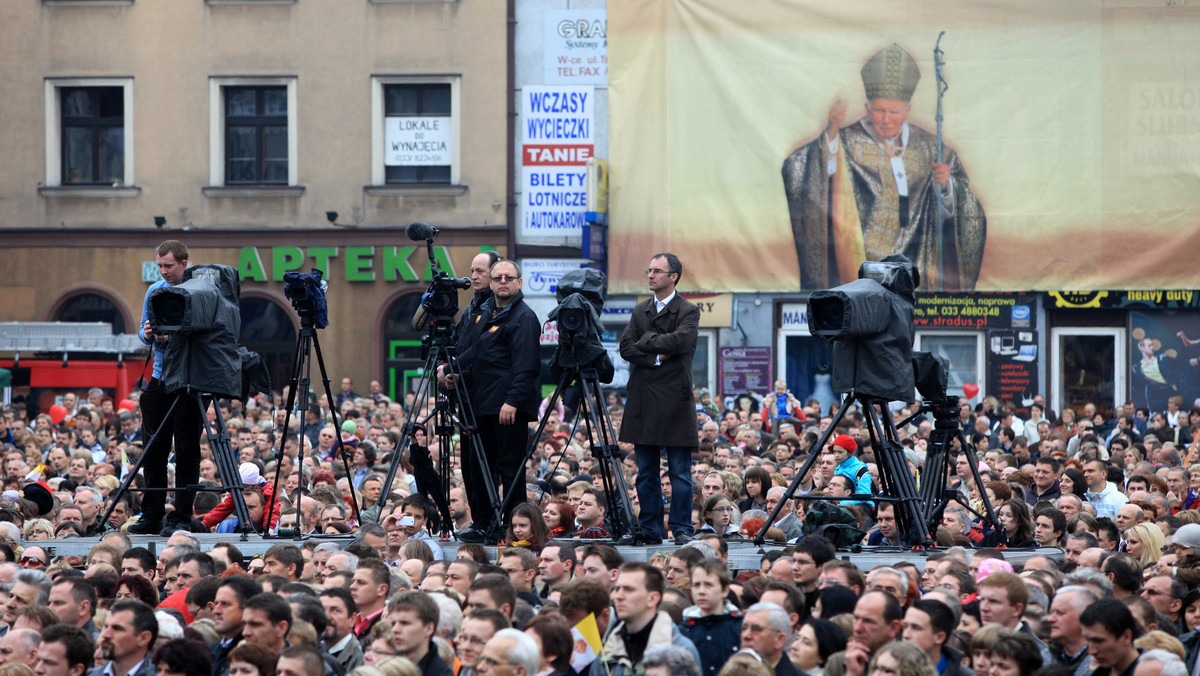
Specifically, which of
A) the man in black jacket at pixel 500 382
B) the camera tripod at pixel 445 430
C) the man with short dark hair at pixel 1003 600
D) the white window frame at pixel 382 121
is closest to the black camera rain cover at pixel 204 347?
the camera tripod at pixel 445 430

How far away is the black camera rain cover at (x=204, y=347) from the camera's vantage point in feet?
31.9

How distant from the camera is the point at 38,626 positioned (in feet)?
22.4

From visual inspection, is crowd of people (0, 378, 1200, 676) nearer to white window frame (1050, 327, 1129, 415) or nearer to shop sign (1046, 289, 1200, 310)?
white window frame (1050, 327, 1129, 415)

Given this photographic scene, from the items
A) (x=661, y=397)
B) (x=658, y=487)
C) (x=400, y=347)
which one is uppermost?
(x=661, y=397)

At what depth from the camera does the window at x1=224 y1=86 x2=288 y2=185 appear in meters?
25.9

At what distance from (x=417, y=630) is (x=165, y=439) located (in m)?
4.45

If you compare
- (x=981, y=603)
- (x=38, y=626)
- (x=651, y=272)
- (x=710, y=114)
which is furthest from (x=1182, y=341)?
(x=38, y=626)

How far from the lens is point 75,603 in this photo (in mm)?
7289

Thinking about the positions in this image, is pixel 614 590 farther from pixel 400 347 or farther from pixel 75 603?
pixel 400 347

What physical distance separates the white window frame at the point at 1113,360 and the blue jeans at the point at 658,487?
1589 cm

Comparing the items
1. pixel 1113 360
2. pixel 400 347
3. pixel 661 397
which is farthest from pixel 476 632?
pixel 1113 360

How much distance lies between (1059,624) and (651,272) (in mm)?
3846

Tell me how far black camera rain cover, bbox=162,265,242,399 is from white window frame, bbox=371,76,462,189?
15768mm

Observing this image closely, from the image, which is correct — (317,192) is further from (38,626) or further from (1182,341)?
(38,626)
